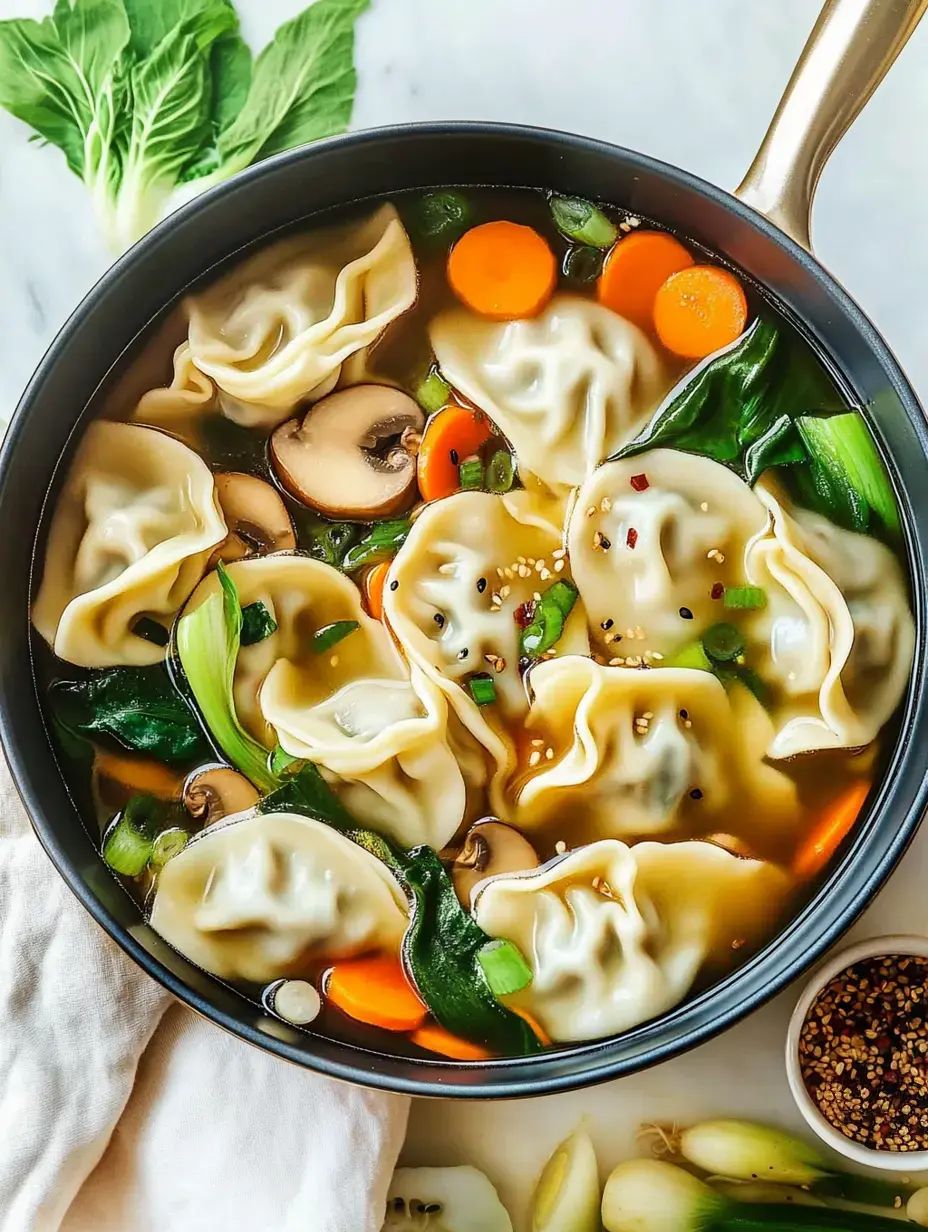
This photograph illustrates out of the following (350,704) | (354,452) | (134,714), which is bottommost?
(134,714)

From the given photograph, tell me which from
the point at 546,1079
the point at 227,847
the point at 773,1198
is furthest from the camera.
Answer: the point at 773,1198

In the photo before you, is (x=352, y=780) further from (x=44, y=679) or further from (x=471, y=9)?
(x=471, y=9)

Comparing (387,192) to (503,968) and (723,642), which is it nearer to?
(723,642)

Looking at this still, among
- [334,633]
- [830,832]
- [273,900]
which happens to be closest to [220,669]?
[334,633]

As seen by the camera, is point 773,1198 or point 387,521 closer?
point 387,521

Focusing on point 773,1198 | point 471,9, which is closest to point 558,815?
point 773,1198

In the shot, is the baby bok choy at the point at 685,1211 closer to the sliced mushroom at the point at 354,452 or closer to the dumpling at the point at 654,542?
the dumpling at the point at 654,542
